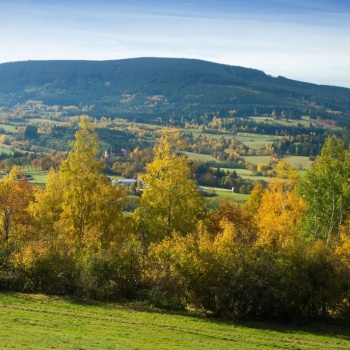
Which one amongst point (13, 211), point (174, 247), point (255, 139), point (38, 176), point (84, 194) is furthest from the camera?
point (255, 139)

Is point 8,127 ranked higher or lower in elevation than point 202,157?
lower

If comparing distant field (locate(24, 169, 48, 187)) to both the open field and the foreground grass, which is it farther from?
the foreground grass

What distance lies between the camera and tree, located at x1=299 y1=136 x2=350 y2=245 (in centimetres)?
3838

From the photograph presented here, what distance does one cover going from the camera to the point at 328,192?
38.8 meters

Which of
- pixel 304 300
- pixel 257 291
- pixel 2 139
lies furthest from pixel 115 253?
pixel 2 139

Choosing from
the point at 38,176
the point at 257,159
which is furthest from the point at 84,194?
the point at 257,159

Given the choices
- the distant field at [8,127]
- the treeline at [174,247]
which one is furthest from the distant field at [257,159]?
the distant field at [8,127]

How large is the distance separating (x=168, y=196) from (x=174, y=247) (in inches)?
262

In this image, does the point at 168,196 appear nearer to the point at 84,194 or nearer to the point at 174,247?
the point at 84,194

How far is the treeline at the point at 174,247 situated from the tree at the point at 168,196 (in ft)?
0.24

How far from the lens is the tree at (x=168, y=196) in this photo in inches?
1442

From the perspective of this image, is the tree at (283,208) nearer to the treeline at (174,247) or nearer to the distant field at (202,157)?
the treeline at (174,247)

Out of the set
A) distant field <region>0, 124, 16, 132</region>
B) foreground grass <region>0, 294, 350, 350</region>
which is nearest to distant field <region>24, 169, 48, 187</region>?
foreground grass <region>0, 294, 350, 350</region>

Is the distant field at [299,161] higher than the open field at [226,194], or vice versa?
the distant field at [299,161]
